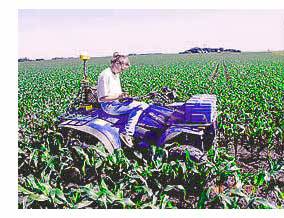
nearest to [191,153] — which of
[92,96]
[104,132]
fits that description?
[104,132]

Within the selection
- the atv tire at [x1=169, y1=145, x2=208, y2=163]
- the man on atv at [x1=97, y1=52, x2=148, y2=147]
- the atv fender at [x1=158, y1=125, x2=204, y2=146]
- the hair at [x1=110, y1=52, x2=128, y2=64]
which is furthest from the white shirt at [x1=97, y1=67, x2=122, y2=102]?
the atv tire at [x1=169, y1=145, x2=208, y2=163]

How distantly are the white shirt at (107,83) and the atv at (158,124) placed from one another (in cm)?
18

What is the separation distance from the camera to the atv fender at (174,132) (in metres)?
4.70

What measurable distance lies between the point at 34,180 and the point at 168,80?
2.15 m

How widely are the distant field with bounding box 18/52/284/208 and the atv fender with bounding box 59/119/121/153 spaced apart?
11cm

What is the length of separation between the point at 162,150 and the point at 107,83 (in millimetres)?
824

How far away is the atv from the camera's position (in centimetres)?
477

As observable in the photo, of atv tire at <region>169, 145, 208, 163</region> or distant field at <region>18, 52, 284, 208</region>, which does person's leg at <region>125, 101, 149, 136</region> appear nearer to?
distant field at <region>18, 52, 284, 208</region>

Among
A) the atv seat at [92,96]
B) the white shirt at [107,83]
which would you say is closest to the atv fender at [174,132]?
the white shirt at [107,83]

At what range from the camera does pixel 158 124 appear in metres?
4.93

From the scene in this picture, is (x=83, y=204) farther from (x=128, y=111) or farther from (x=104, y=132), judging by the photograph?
(x=128, y=111)

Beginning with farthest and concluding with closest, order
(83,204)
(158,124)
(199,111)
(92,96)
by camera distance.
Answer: (92,96) < (158,124) < (199,111) < (83,204)

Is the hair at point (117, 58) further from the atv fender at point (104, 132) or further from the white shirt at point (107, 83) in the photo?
the atv fender at point (104, 132)

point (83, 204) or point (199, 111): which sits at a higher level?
point (199, 111)
